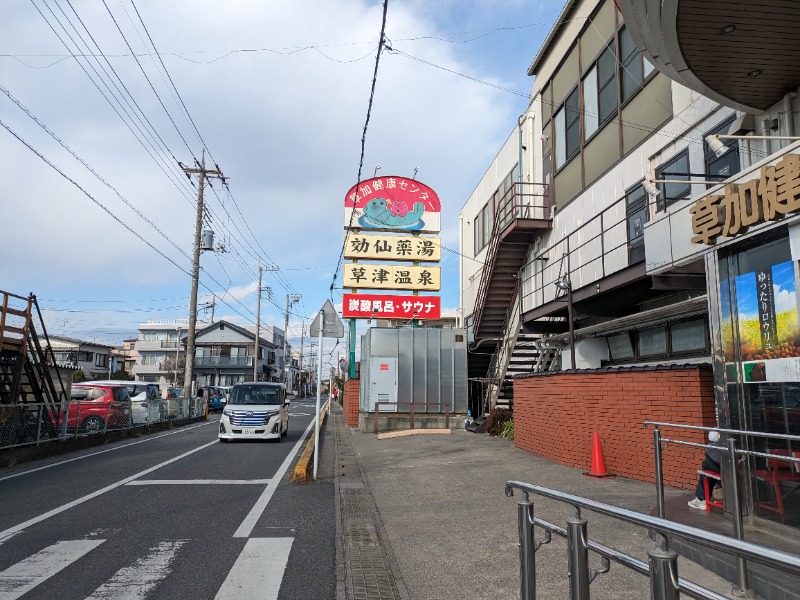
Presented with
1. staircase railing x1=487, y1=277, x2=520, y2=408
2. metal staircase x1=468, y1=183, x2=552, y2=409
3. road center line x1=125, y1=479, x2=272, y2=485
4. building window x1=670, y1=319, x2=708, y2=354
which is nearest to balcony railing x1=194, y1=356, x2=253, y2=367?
metal staircase x1=468, y1=183, x2=552, y2=409

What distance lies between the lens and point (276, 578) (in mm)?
5141

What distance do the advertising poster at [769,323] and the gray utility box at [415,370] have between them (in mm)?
15015

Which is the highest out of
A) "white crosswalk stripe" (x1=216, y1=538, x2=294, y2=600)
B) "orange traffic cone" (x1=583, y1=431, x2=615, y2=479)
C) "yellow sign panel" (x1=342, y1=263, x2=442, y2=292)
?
"yellow sign panel" (x1=342, y1=263, x2=442, y2=292)

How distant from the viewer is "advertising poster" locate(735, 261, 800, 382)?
5.47 metres

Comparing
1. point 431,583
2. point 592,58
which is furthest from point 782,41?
point 592,58

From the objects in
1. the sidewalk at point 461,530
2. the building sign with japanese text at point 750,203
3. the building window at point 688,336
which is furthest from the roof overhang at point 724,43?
the sidewalk at point 461,530

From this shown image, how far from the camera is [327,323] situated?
11.5m

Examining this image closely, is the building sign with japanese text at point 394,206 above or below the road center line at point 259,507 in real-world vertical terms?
above

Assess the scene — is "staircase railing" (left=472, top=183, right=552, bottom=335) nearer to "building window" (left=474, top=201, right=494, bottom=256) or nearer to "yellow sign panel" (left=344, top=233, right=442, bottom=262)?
"building window" (left=474, top=201, right=494, bottom=256)

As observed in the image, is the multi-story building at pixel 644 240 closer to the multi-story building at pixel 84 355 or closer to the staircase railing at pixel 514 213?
the staircase railing at pixel 514 213

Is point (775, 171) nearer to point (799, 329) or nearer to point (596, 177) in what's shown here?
point (799, 329)

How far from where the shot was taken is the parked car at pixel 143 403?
20.1 m

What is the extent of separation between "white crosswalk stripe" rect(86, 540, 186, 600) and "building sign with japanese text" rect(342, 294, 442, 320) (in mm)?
18593

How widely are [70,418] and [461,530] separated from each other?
502 inches
